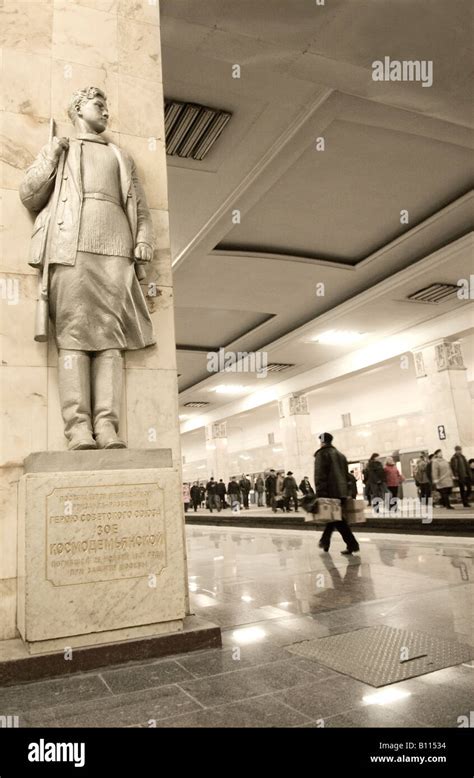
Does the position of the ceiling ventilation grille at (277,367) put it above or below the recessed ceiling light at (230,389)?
above

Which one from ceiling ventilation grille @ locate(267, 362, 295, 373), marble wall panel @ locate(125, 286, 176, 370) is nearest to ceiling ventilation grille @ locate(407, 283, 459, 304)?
ceiling ventilation grille @ locate(267, 362, 295, 373)

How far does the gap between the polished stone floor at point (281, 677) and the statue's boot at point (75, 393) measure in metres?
1.41

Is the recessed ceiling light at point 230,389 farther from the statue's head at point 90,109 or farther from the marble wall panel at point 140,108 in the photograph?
the statue's head at point 90,109

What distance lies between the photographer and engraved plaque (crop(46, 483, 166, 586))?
2898 mm

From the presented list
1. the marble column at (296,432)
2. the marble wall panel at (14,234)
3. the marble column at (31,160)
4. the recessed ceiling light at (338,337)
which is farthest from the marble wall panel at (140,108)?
the marble column at (296,432)

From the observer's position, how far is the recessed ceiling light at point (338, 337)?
16.8m

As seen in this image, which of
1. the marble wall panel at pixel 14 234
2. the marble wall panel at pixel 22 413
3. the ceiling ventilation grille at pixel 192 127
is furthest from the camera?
the ceiling ventilation grille at pixel 192 127

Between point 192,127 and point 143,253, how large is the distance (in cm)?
464

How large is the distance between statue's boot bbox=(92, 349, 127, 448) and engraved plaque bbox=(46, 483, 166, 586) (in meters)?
0.43

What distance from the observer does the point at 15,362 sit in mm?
3514

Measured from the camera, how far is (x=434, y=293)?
1374 centimetres

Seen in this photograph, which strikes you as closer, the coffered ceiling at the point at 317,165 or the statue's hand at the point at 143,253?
the statue's hand at the point at 143,253
